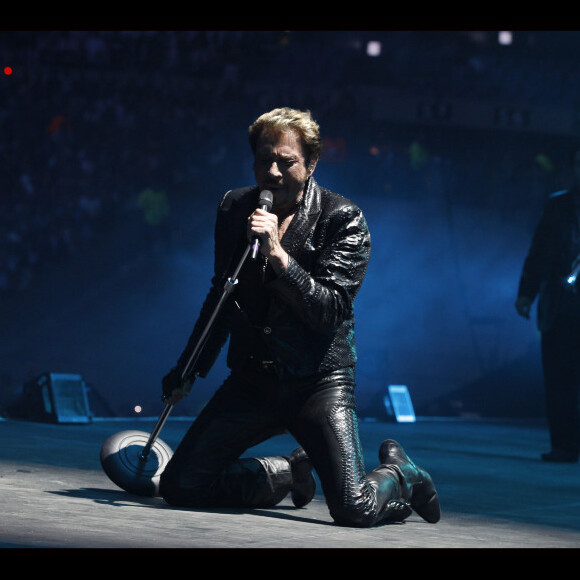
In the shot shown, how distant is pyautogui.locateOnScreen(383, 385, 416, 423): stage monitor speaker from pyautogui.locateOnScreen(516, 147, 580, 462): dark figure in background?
10.2 feet

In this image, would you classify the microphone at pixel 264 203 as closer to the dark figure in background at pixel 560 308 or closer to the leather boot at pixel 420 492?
the leather boot at pixel 420 492

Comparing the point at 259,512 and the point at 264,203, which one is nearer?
the point at 264,203

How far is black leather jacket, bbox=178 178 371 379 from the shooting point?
3.82m

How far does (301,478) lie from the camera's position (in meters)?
4.14

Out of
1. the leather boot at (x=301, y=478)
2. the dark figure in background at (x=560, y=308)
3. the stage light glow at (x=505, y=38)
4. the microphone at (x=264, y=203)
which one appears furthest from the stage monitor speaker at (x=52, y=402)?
the stage light glow at (x=505, y=38)

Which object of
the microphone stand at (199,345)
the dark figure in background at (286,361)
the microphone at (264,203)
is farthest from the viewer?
the dark figure in background at (286,361)

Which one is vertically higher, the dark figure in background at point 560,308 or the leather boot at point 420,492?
the dark figure in background at point 560,308

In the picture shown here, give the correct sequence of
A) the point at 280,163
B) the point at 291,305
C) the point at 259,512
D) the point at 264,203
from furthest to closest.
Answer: the point at 259,512 → the point at 280,163 → the point at 291,305 → the point at 264,203

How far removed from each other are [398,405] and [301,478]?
6108mm

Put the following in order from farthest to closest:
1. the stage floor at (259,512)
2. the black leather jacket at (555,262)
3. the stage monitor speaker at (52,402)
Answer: the stage monitor speaker at (52,402), the black leather jacket at (555,262), the stage floor at (259,512)

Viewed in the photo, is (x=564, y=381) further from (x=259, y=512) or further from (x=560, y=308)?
(x=259, y=512)

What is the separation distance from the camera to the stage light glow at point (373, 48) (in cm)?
1417

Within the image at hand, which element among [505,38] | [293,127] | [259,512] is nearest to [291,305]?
[293,127]

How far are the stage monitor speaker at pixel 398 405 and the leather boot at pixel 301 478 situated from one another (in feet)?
19.6
